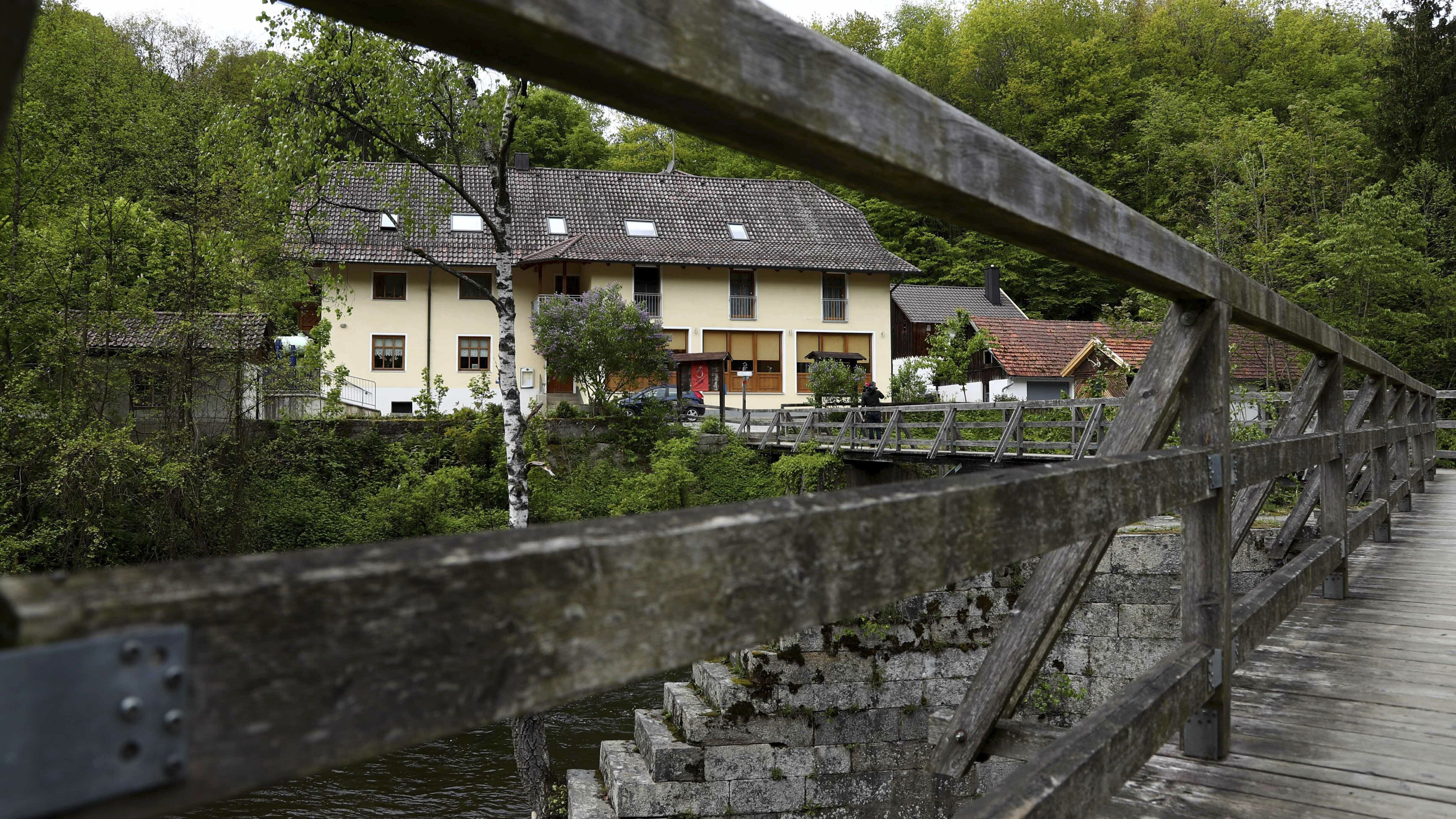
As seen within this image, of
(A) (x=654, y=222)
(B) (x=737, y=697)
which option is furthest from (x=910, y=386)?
(B) (x=737, y=697)

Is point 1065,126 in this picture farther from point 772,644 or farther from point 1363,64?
point 772,644

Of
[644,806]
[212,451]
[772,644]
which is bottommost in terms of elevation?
[644,806]

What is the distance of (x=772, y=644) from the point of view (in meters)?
10.0

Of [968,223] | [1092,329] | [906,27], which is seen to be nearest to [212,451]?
[968,223]

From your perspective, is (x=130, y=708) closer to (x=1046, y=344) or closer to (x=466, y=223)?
(x=466, y=223)

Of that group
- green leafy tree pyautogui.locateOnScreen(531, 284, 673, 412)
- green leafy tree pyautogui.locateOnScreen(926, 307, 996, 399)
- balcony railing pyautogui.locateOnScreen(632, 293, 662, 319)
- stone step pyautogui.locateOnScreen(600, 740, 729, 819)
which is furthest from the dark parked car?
stone step pyautogui.locateOnScreen(600, 740, 729, 819)

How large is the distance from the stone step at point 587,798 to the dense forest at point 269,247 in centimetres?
574

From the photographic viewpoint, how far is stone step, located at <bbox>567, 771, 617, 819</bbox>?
28.2 ft

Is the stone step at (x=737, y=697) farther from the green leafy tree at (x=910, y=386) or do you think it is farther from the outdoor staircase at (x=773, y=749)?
the green leafy tree at (x=910, y=386)

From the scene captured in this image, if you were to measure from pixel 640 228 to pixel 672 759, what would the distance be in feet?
90.1

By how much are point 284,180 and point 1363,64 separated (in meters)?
42.2

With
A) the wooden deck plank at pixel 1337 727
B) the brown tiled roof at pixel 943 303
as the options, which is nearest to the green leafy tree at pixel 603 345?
the brown tiled roof at pixel 943 303

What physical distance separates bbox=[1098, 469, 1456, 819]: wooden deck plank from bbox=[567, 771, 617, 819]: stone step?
5964mm

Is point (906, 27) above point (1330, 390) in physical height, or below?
above
